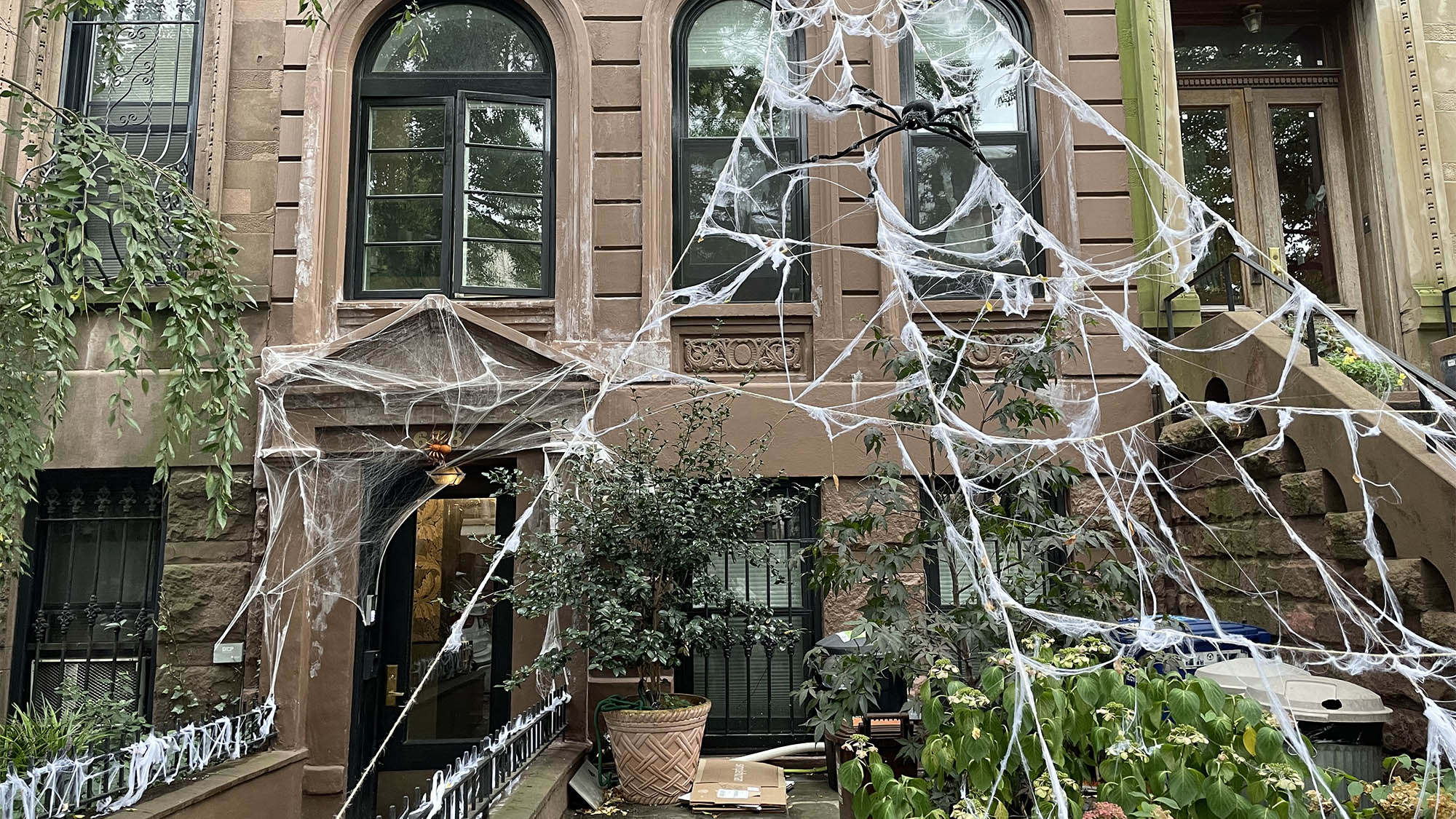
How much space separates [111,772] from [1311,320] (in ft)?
26.7

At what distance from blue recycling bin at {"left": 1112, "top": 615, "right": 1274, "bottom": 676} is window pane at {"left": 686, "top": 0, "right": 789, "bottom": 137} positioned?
584 cm

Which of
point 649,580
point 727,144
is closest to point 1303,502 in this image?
point 649,580

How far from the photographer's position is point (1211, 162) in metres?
10.5

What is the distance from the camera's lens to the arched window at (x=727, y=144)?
923 centimetres

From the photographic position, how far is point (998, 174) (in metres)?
9.38

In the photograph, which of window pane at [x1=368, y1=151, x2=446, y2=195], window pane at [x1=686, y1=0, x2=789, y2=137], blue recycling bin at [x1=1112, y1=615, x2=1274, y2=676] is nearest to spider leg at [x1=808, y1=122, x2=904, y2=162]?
window pane at [x1=686, y1=0, x2=789, y2=137]

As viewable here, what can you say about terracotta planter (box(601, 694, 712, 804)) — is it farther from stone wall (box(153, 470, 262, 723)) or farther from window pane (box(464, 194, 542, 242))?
window pane (box(464, 194, 542, 242))

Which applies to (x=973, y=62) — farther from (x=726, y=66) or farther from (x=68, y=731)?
(x=68, y=731)

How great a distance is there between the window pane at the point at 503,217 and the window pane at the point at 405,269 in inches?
17.8

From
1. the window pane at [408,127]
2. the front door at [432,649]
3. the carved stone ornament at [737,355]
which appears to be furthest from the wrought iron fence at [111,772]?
the window pane at [408,127]

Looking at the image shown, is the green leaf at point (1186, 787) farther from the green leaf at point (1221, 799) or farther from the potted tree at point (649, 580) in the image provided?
the potted tree at point (649, 580)

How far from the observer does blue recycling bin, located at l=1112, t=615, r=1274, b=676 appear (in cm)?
581

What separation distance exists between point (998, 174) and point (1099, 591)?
5.44 meters

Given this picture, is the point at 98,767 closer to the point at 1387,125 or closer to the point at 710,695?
the point at 710,695
